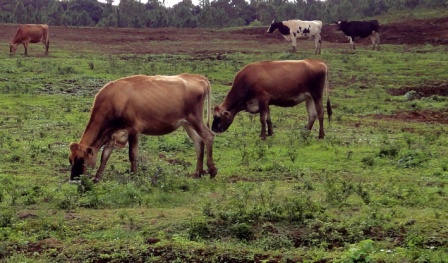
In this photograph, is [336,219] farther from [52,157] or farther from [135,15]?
[135,15]

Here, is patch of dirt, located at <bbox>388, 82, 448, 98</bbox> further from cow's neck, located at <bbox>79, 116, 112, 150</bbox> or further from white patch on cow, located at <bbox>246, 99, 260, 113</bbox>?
cow's neck, located at <bbox>79, 116, 112, 150</bbox>

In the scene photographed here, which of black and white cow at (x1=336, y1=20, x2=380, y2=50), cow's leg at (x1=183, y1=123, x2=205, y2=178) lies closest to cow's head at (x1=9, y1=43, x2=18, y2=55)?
black and white cow at (x1=336, y1=20, x2=380, y2=50)

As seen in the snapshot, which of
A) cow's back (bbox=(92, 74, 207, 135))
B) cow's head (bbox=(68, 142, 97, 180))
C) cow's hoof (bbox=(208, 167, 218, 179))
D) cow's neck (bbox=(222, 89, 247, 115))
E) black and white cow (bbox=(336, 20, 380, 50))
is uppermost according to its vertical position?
black and white cow (bbox=(336, 20, 380, 50))

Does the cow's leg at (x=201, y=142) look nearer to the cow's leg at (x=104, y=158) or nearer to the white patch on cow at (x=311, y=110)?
the cow's leg at (x=104, y=158)

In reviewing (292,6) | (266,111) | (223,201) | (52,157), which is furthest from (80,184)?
(292,6)

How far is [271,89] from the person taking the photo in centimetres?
1609

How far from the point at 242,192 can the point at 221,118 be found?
609 cm

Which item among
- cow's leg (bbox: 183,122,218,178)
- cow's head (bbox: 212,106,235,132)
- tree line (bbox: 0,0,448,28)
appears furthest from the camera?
tree line (bbox: 0,0,448,28)

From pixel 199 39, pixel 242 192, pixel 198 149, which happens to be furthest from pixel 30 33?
pixel 242 192

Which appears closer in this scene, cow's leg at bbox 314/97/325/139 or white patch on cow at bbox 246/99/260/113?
cow's leg at bbox 314/97/325/139

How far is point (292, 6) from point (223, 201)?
181 ft

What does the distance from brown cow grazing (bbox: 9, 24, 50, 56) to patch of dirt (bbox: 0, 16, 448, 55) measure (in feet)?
2.56

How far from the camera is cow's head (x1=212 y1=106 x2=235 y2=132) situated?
16188mm

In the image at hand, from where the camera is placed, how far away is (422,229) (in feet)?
27.6
